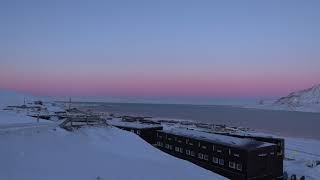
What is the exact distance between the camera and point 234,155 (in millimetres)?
28016

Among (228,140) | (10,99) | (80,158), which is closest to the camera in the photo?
(80,158)

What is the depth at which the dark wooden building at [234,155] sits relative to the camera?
27266 millimetres

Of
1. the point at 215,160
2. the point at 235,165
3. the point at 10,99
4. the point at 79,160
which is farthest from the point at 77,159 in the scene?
the point at 10,99

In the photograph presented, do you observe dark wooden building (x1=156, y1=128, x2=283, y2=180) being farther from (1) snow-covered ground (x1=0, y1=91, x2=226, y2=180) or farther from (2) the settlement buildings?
(1) snow-covered ground (x1=0, y1=91, x2=226, y2=180)

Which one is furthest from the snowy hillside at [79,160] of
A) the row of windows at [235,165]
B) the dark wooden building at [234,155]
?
the row of windows at [235,165]

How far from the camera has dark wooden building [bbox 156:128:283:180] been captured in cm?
2727

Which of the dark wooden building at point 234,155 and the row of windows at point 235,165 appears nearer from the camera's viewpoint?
the dark wooden building at point 234,155

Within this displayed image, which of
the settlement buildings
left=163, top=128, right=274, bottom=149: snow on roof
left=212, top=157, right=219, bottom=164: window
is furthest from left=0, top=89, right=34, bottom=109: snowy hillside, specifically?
left=212, top=157, right=219, bottom=164: window

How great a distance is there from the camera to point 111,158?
34.7 ft

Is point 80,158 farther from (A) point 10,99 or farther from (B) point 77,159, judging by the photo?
(A) point 10,99

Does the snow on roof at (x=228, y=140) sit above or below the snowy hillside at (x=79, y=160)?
below

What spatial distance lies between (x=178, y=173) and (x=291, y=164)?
104ft

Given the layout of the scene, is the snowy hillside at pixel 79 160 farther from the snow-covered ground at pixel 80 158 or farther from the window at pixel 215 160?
the window at pixel 215 160

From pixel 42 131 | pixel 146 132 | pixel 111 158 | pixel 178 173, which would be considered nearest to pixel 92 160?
pixel 111 158
